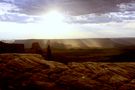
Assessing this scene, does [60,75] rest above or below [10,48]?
below

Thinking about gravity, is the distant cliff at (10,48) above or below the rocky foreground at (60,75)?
above

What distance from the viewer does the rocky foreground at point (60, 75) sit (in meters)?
15.5

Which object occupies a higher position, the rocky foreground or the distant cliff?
the distant cliff

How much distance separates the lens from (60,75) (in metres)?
16.5

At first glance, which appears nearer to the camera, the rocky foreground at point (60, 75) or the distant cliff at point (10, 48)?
the rocky foreground at point (60, 75)

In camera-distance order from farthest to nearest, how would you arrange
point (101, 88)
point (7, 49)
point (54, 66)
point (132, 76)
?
point (7, 49)
point (54, 66)
point (132, 76)
point (101, 88)

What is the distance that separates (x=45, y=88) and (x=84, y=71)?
2665 millimetres

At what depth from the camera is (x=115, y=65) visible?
17172 millimetres

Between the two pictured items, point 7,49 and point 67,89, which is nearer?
point 67,89

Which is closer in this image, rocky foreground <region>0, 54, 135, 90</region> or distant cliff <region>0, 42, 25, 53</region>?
rocky foreground <region>0, 54, 135, 90</region>

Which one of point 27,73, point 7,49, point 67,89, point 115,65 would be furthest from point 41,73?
point 7,49

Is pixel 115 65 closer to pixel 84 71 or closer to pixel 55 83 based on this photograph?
pixel 84 71

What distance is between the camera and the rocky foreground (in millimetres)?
15469

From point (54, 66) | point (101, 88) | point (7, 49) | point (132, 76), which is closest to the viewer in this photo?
point (101, 88)
